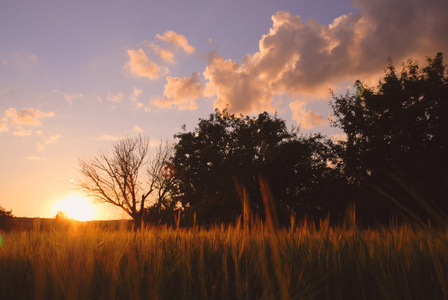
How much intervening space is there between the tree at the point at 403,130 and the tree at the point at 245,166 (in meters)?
3.42

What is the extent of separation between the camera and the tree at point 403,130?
21359 millimetres

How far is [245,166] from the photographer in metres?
28.8

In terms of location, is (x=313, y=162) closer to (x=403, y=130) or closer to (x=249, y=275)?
(x=403, y=130)

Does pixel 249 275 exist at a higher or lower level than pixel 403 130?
lower

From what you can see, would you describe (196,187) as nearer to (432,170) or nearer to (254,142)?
(254,142)

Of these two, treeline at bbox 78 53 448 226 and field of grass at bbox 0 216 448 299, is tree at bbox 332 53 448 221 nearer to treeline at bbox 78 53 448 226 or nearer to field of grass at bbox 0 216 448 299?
treeline at bbox 78 53 448 226

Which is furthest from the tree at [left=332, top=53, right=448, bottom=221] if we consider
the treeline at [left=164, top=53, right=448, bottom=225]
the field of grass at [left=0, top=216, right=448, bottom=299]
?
the field of grass at [left=0, top=216, right=448, bottom=299]

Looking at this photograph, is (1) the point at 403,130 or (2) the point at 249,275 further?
(1) the point at 403,130

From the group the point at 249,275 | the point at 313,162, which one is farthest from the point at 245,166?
the point at 249,275

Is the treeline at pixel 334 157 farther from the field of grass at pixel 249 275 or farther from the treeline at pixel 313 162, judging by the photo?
the field of grass at pixel 249 275

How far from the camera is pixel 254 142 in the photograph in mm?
30672

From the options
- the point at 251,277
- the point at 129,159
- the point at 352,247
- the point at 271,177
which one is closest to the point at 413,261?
the point at 352,247

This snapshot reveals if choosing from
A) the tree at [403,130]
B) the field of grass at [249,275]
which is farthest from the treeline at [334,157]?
the field of grass at [249,275]

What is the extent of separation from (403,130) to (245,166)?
1282 cm
